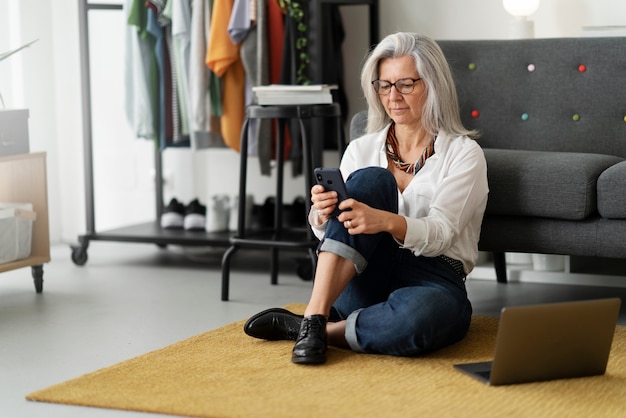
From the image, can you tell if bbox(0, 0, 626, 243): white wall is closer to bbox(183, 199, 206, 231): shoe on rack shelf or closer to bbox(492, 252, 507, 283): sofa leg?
bbox(183, 199, 206, 231): shoe on rack shelf

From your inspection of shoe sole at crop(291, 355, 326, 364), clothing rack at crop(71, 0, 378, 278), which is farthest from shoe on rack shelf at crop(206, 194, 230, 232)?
shoe sole at crop(291, 355, 326, 364)

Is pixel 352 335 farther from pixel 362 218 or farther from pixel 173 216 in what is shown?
pixel 173 216

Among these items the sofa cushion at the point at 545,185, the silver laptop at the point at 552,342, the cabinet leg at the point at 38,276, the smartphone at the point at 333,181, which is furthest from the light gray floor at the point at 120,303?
the silver laptop at the point at 552,342

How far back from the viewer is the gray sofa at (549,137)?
2830mm

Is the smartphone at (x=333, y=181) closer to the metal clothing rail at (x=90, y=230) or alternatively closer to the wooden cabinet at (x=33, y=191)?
the wooden cabinet at (x=33, y=191)

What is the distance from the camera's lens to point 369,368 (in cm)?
237

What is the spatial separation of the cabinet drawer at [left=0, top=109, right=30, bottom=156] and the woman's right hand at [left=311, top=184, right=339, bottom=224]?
4.60ft

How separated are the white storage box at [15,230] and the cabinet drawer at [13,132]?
19 centimetres

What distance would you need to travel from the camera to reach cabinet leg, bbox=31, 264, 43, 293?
11.6ft

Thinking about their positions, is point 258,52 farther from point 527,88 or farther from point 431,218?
point 431,218

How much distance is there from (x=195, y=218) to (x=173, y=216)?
0.12 metres

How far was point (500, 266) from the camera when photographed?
11.8 feet

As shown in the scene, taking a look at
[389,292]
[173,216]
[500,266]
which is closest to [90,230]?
[173,216]

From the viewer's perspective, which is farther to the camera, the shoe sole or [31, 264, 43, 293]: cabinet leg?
[31, 264, 43, 293]: cabinet leg
